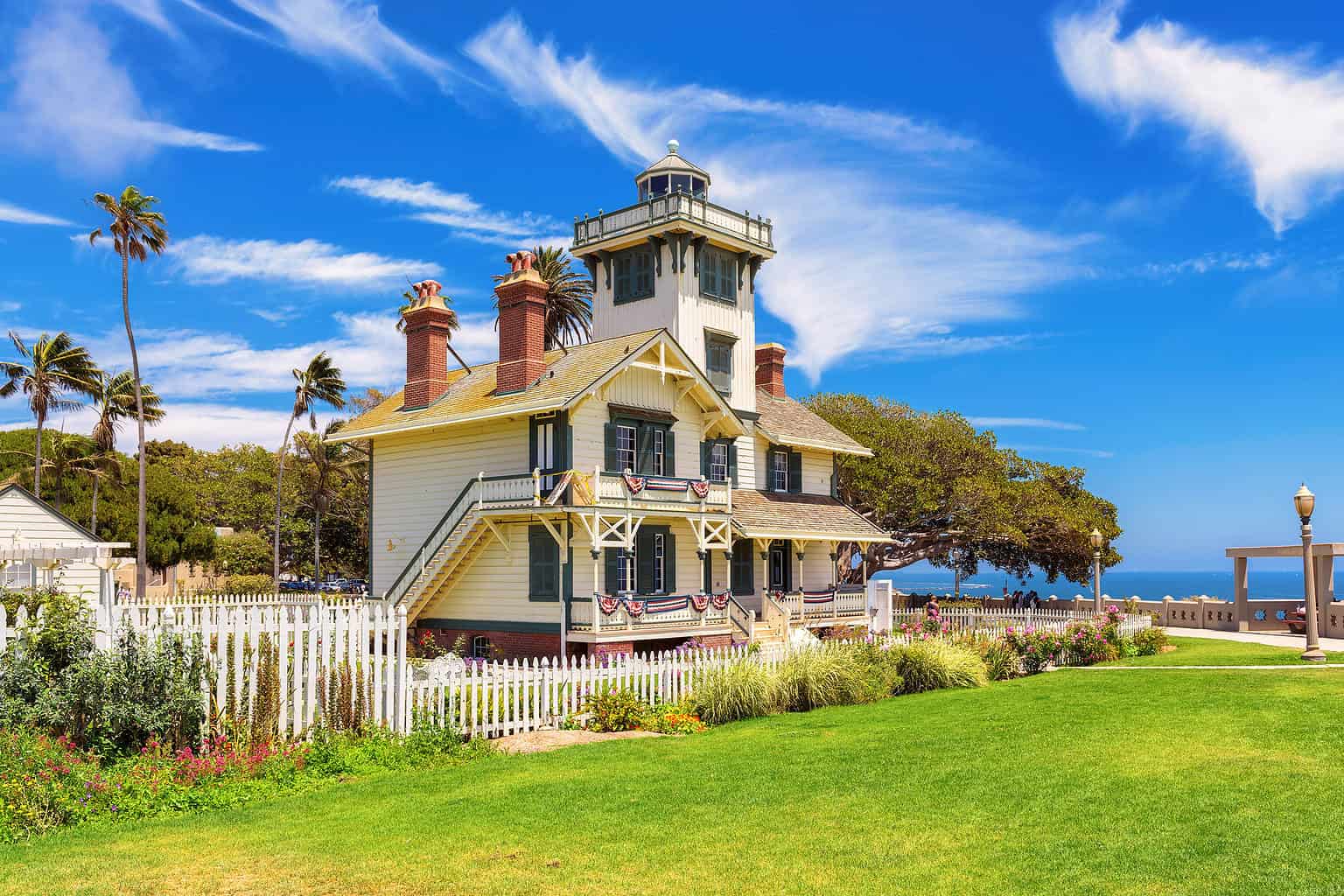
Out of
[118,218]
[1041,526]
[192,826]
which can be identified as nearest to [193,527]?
[118,218]

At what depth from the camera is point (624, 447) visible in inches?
1133

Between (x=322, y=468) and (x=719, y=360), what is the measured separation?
27.1 metres

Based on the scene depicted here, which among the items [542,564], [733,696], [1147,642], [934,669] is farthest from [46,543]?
[1147,642]

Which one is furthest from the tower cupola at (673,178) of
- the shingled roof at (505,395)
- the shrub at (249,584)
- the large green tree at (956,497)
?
the shrub at (249,584)

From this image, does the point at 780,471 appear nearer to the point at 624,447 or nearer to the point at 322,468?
the point at 624,447

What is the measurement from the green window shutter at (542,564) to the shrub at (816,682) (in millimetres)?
9817

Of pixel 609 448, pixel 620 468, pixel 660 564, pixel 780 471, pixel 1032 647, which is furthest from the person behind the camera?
pixel 780 471

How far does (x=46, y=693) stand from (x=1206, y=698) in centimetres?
1515

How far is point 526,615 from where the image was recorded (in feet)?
91.0

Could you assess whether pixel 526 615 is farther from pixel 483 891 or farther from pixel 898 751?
pixel 483 891

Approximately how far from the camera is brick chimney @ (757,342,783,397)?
38969 mm

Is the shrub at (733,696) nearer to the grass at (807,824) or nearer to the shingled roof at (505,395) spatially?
the grass at (807,824)

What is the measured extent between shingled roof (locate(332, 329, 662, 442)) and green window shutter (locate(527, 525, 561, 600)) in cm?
321

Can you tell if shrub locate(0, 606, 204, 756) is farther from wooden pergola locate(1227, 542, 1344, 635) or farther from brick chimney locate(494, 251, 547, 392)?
wooden pergola locate(1227, 542, 1344, 635)
